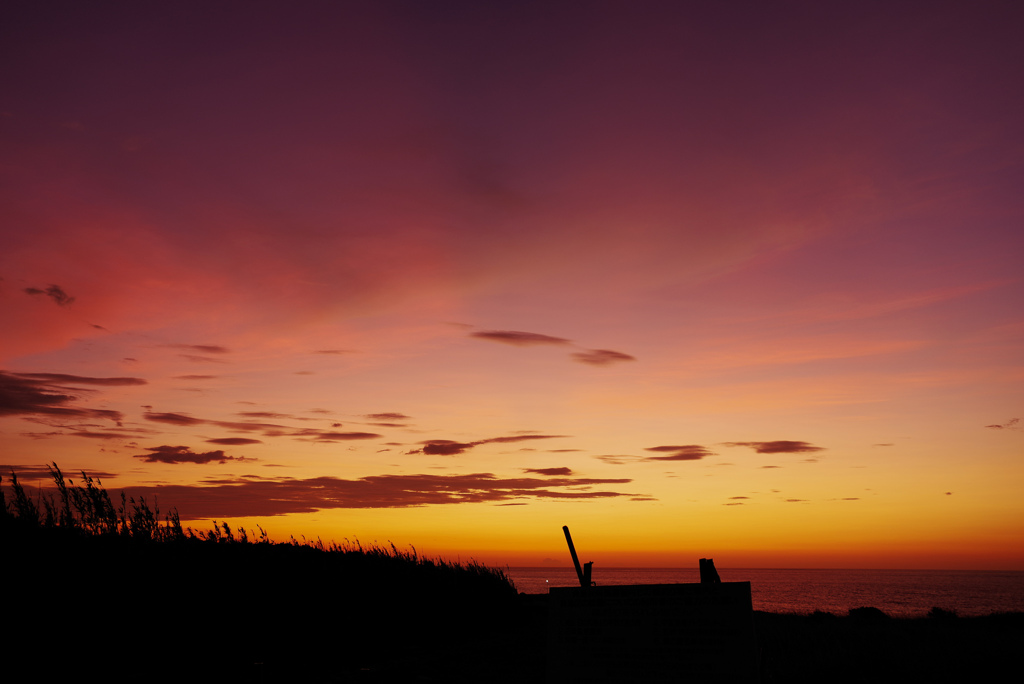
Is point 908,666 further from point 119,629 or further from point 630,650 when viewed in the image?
point 119,629

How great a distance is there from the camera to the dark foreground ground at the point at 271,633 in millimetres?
10930

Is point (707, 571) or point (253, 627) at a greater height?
point (707, 571)

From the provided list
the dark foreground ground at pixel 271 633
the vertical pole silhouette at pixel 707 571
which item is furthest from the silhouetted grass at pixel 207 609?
the vertical pole silhouette at pixel 707 571

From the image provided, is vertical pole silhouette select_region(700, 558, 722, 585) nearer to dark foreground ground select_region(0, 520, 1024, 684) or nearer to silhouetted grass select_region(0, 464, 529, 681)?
dark foreground ground select_region(0, 520, 1024, 684)

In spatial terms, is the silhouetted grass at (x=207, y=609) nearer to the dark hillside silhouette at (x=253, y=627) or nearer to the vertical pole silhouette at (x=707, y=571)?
the dark hillside silhouette at (x=253, y=627)

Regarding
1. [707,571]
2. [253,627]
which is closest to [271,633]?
[253,627]

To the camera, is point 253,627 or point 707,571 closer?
point 707,571

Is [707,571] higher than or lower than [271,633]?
higher

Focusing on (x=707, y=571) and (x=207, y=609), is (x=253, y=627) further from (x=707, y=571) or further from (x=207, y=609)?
(x=707, y=571)

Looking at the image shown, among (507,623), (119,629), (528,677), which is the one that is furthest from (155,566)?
(507,623)

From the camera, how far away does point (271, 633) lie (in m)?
13.9

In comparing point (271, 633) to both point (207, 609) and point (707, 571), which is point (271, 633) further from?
point (707, 571)

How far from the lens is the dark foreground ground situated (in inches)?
430

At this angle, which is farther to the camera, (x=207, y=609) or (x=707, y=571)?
(x=207, y=609)
